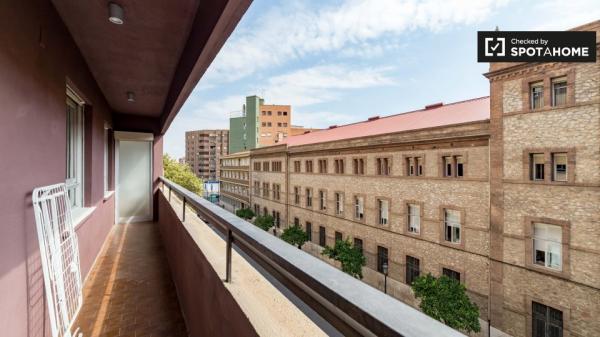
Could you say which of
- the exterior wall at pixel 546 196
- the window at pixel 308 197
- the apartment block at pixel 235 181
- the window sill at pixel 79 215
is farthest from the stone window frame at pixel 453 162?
the apartment block at pixel 235 181

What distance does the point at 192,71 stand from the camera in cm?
267

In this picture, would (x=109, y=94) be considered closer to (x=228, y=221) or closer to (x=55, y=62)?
(x=55, y=62)

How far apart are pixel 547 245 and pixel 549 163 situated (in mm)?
2959

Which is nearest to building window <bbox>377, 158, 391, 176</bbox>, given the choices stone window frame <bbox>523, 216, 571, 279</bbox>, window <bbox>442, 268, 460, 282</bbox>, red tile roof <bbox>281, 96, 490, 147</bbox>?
red tile roof <bbox>281, 96, 490, 147</bbox>

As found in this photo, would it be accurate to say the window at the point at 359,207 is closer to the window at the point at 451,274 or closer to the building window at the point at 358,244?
the building window at the point at 358,244

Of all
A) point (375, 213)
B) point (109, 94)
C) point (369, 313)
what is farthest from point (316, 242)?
point (369, 313)

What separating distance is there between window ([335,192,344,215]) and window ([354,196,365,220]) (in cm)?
115

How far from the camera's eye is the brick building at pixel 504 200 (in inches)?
388

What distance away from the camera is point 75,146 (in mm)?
3617

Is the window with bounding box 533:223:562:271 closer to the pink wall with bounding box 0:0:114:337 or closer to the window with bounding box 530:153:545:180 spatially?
the window with bounding box 530:153:545:180

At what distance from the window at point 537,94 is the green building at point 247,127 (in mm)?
37986

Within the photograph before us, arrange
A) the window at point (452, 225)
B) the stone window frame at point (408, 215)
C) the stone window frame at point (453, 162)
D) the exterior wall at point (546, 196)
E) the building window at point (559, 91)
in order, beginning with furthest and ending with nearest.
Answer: the stone window frame at point (408, 215) < the window at point (452, 225) < the stone window frame at point (453, 162) < the building window at point (559, 91) < the exterior wall at point (546, 196)

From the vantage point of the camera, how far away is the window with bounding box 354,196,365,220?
1672 centimetres

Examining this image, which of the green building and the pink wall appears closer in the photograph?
the pink wall
